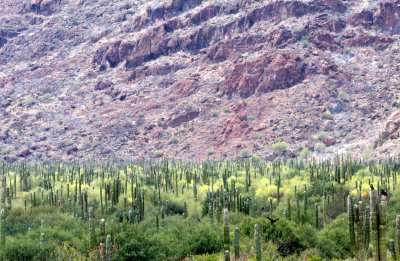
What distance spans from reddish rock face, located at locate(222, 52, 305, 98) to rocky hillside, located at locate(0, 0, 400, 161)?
0.15 meters

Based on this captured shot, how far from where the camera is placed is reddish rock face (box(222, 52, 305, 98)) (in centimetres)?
8838

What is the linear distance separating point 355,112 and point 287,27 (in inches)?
794

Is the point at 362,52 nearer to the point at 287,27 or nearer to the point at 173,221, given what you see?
the point at 287,27

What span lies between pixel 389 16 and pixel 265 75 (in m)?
19.6

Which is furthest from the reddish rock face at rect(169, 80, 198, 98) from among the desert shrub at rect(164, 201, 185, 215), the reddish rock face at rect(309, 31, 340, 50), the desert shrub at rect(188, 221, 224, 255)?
the desert shrub at rect(188, 221, 224, 255)

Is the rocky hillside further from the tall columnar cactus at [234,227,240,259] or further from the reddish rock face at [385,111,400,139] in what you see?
the tall columnar cactus at [234,227,240,259]

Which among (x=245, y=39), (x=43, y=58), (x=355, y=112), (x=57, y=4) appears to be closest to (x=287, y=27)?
(x=245, y=39)

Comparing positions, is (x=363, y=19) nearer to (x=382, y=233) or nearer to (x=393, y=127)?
(x=393, y=127)

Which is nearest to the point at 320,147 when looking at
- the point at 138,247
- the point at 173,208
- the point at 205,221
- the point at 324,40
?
the point at 324,40

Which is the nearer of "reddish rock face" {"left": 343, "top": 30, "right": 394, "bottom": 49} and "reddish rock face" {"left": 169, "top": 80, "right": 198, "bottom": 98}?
"reddish rock face" {"left": 343, "top": 30, "right": 394, "bottom": 49}

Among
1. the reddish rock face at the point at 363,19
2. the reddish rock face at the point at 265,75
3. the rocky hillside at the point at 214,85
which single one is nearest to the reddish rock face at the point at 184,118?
the rocky hillside at the point at 214,85

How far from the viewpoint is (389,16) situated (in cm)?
9381

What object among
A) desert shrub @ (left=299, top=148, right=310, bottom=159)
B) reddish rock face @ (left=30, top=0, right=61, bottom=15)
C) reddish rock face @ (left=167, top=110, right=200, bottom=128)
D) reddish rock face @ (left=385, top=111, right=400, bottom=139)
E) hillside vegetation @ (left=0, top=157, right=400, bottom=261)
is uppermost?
reddish rock face @ (left=30, top=0, right=61, bottom=15)

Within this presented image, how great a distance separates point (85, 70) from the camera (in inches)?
4166
